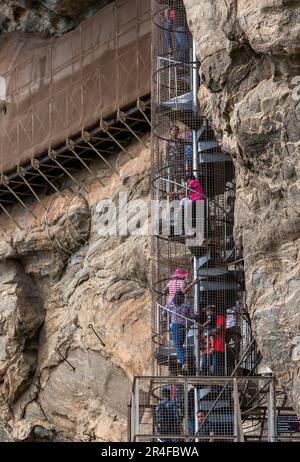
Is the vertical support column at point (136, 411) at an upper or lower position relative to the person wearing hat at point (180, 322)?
lower

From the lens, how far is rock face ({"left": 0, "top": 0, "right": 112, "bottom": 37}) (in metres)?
38.1

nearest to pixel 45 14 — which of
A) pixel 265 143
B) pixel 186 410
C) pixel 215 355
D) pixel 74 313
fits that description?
pixel 74 313

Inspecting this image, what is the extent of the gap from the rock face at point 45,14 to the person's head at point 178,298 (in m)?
10.5

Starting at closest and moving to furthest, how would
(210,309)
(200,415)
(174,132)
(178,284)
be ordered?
(200,415)
(210,309)
(178,284)
(174,132)

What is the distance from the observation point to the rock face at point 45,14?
38062mm

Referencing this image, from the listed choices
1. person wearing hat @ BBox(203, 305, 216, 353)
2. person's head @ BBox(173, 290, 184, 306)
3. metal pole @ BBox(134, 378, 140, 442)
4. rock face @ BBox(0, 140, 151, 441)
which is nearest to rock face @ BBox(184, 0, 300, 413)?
metal pole @ BBox(134, 378, 140, 442)

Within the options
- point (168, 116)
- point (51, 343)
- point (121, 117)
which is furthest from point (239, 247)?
point (51, 343)

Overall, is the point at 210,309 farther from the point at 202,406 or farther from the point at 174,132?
the point at 174,132

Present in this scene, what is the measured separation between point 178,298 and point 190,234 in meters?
1.20

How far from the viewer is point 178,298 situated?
2948 cm

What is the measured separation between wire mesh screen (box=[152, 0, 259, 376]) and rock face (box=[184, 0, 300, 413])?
120 inches

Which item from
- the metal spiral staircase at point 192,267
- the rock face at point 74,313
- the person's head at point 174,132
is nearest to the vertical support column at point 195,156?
the metal spiral staircase at point 192,267

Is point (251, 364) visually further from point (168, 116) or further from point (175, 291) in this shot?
point (168, 116)

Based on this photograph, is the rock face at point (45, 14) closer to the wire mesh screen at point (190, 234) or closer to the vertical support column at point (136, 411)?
the wire mesh screen at point (190, 234)
